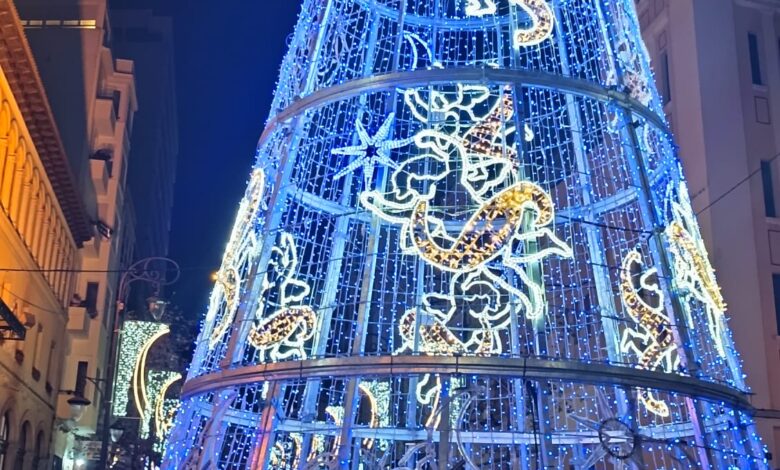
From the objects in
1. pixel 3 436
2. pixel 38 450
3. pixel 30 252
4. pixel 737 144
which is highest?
pixel 737 144

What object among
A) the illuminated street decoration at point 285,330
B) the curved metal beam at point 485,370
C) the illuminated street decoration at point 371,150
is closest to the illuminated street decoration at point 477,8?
the illuminated street decoration at point 371,150

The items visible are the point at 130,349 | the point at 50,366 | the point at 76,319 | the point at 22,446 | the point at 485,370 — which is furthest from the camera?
the point at 76,319

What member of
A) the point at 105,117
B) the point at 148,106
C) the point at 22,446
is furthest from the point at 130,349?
the point at 148,106

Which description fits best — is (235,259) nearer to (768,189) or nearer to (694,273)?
(694,273)

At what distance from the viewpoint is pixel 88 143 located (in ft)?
94.4

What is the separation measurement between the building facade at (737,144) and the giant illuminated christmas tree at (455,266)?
8.33 m

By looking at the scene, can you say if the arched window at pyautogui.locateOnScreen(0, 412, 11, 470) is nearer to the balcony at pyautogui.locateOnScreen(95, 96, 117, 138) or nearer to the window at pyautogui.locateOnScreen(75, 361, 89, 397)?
the window at pyautogui.locateOnScreen(75, 361, 89, 397)

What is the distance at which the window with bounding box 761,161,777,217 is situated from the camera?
64.6 ft

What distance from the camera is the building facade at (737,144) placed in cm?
1838

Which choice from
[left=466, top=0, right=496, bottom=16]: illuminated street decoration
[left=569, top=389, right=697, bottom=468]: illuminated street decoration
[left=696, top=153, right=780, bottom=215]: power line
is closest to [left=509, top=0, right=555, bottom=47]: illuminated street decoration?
[left=466, top=0, right=496, bottom=16]: illuminated street decoration

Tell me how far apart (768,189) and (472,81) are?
42.6 ft

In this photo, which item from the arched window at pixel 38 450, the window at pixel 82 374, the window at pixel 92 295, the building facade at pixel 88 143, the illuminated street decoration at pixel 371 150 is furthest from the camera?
the window at pixel 92 295

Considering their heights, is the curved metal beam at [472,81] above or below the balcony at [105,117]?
below

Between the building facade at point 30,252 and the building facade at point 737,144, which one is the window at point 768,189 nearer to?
the building facade at point 737,144
